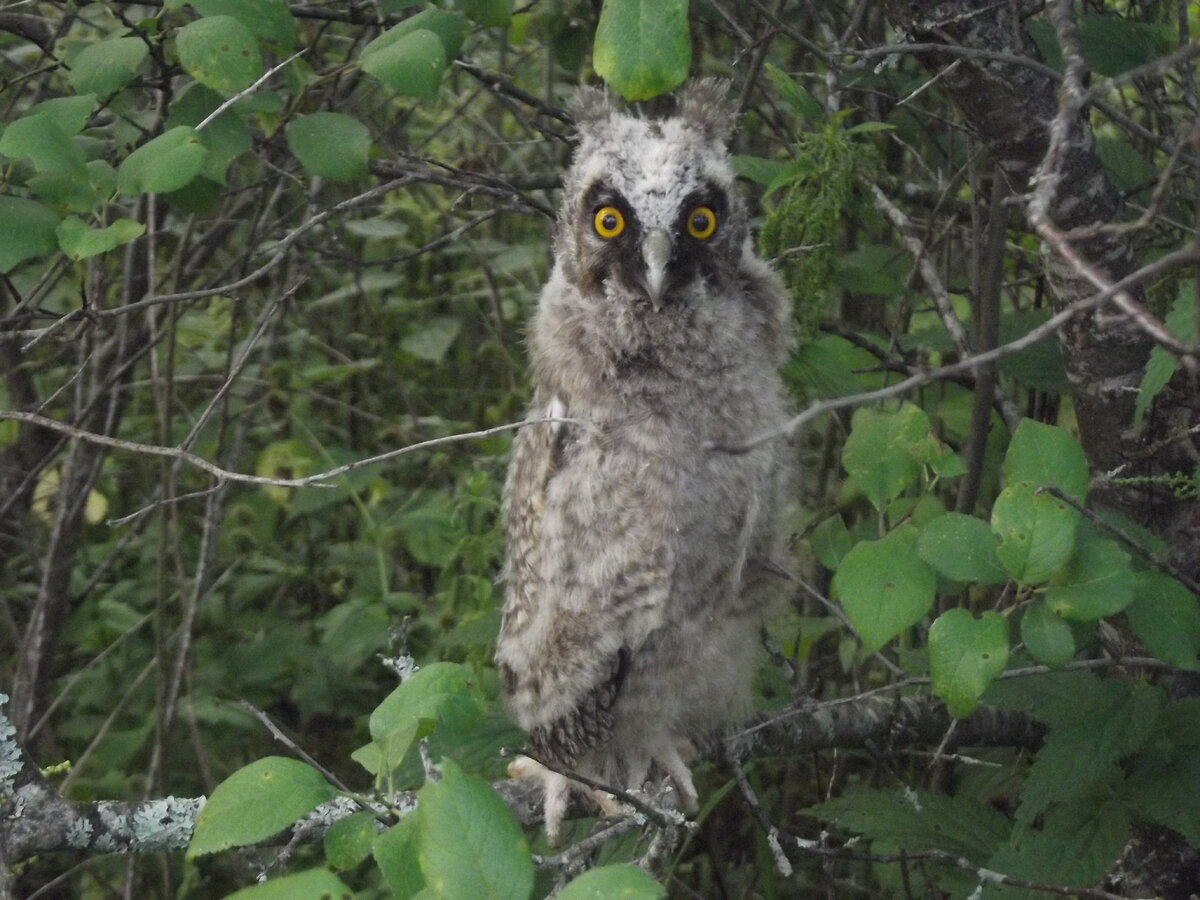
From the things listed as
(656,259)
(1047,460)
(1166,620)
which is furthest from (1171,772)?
(656,259)

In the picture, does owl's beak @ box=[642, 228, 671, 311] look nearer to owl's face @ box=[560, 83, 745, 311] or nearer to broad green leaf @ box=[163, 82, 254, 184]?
owl's face @ box=[560, 83, 745, 311]

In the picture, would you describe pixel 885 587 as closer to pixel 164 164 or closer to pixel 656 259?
pixel 656 259

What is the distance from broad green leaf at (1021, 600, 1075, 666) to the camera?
168cm

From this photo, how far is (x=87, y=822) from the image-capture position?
191 cm

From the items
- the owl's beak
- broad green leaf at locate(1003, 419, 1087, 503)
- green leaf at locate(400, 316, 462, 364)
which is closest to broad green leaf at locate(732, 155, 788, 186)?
the owl's beak

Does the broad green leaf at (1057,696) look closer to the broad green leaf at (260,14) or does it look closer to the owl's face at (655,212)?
the owl's face at (655,212)

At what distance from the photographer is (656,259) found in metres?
2.29

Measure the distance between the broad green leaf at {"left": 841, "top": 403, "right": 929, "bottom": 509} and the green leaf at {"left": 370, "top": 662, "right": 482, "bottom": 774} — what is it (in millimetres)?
833

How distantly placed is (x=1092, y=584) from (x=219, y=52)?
5.14 feet

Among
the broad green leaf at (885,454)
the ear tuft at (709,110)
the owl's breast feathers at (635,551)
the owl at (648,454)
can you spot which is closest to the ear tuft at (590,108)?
the owl at (648,454)

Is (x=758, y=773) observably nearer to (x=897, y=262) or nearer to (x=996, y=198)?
(x=897, y=262)

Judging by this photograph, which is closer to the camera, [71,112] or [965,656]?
[965,656]

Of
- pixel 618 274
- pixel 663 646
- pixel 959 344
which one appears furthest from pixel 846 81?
pixel 663 646

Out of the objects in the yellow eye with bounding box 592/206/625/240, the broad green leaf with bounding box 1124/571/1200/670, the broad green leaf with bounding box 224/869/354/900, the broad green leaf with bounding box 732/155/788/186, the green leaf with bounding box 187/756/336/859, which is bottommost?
the broad green leaf with bounding box 1124/571/1200/670
